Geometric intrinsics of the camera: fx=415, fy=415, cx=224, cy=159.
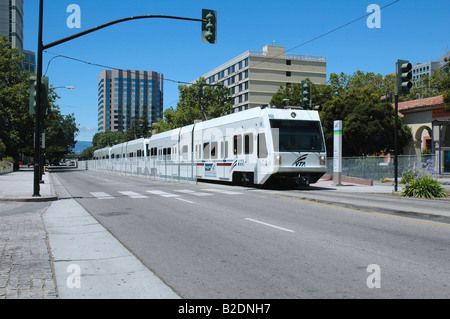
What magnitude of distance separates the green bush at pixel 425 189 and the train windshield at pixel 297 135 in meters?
4.25

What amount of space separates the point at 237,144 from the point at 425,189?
900 centimetres

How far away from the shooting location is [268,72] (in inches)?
3816

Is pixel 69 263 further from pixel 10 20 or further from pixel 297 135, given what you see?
pixel 10 20

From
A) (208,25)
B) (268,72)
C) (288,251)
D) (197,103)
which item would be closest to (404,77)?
(208,25)

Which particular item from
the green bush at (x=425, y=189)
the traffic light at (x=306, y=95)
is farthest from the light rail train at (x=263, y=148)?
the green bush at (x=425, y=189)

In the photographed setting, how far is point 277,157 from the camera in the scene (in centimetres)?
1823

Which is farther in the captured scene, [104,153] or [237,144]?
[104,153]

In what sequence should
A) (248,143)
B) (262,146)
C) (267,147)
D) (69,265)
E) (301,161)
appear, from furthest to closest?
(248,143) → (262,146) → (301,161) → (267,147) → (69,265)

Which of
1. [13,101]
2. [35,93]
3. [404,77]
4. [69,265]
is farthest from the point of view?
[13,101]

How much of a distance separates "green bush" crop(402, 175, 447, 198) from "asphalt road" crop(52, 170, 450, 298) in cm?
677

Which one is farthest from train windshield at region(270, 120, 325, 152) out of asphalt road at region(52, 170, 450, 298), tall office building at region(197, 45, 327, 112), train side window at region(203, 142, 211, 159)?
tall office building at region(197, 45, 327, 112)

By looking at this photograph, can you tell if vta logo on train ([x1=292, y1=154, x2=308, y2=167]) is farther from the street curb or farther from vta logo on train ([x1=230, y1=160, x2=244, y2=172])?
the street curb

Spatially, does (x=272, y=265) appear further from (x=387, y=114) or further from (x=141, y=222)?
(x=387, y=114)
